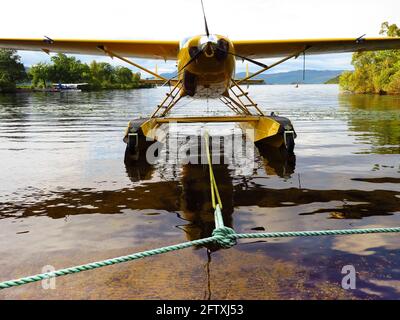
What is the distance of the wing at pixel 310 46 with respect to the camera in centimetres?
1006

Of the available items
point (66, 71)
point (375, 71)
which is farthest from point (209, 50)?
point (66, 71)

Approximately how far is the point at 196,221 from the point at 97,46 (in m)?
7.76

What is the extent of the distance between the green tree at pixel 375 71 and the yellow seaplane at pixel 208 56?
46949 mm

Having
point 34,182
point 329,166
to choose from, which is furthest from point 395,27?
point 34,182

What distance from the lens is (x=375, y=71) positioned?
5650cm

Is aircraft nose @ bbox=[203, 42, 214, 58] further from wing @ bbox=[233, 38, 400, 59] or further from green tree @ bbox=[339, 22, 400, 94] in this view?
green tree @ bbox=[339, 22, 400, 94]

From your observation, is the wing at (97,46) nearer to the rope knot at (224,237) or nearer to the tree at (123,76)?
the rope knot at (224,237)

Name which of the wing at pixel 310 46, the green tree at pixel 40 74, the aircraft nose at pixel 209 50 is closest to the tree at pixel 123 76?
the green tree at pixel 40 74

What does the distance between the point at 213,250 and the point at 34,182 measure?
13.3 feet

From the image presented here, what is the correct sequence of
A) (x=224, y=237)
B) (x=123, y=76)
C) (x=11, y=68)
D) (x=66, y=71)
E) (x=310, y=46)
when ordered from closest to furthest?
(x=224, y=237) → (x=310, y=46) → (x=11, y=68) → (x=66, y=71) → (x=123, y=76)

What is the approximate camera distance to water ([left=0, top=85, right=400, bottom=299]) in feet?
9.23

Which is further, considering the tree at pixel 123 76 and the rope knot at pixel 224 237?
the tree at pixel 123 76

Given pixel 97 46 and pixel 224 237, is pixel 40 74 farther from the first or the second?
pixel 224 237

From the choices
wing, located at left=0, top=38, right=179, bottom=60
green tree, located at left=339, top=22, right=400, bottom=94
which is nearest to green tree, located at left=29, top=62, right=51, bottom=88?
green tree, located at left=339, top=22, right=400, bottom=94
